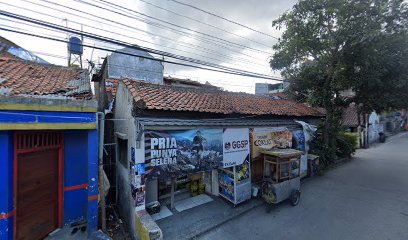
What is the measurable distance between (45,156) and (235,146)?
6086mm

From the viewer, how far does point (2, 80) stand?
17.4 ft

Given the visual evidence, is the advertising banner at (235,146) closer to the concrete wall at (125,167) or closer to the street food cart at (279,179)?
the street food cart at (279,179)

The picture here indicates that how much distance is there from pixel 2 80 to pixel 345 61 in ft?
48.2

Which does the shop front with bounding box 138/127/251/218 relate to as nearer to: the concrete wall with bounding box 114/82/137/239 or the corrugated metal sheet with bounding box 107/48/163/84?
the concrete wall with bounding box 114/82/137/239

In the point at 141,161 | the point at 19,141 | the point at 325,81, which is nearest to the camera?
the point at 19,141

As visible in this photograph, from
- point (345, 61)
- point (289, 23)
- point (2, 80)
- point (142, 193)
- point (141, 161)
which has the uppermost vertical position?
point (289, 23)

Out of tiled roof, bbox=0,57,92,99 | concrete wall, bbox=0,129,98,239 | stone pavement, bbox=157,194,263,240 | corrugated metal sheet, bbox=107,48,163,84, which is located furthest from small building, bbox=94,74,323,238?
corrugated metal sheet, bbox=107,48,163,84

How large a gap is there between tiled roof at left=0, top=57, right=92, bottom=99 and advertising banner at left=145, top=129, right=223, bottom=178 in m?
2.39

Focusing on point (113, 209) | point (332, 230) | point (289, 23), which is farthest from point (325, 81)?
point (113, 209)

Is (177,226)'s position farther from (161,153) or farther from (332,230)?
(332,230)

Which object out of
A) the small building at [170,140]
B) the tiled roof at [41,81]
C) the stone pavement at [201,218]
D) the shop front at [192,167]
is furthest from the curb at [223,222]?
the tiled roof at [41,81]

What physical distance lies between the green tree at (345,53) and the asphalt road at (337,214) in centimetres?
321

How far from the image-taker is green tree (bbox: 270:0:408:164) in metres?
9.79

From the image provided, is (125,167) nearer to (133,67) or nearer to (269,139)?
(269,139)
